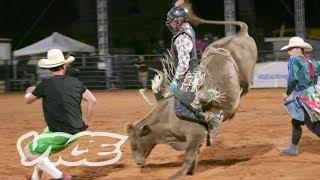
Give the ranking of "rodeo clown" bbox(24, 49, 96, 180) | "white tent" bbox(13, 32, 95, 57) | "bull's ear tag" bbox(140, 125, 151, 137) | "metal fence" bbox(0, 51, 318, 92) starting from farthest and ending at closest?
"white tent" bbox(13, 32, 95, 57)
"metal fence" bbox(0, 51, 318, 92)
"bull's ear tag" bbox(140, 125, 151, 137)
"rodeo clown" bbox(24, 49, 96, 180)

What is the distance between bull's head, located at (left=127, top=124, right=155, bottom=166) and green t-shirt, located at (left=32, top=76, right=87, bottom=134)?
0.99m

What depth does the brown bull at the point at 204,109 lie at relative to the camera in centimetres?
671

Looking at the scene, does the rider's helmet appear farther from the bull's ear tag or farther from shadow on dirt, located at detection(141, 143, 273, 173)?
shadow on dirt, located at detection(141, 143, 273, 173)

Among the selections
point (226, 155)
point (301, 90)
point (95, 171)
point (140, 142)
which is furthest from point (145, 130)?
point (301, 90)

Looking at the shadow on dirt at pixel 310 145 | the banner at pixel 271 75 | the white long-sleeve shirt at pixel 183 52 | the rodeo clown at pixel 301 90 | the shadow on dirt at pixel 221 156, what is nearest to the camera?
the white long-sleeve shirt at pixel 183 52

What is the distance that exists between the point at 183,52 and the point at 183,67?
165 mm

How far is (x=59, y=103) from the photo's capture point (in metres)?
Answer: 6.14

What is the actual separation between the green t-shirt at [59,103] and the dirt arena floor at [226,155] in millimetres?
984

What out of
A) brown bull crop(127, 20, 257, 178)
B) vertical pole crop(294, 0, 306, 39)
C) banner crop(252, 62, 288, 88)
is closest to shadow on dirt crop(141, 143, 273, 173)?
brown bull crop(127, 20, 257, 178)

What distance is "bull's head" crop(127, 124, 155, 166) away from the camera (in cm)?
704

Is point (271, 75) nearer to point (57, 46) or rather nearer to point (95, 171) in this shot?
point (57, 46)

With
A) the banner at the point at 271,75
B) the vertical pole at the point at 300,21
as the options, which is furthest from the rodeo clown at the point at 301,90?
the vertical pole at the point at 300,21

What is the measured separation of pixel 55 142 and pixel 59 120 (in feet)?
0.77

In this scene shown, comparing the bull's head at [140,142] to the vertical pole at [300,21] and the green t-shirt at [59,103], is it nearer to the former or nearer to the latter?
the green t-shirt at [59,103]
